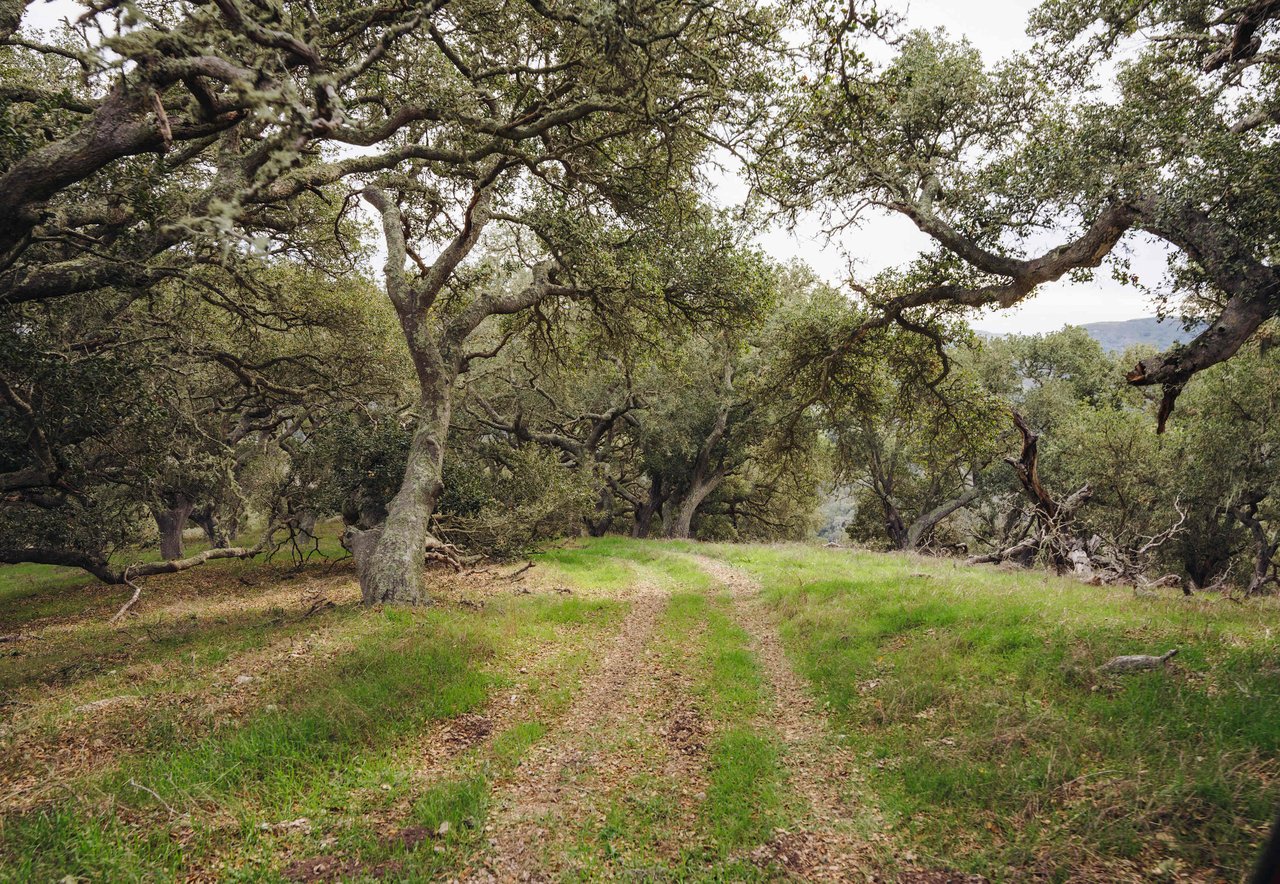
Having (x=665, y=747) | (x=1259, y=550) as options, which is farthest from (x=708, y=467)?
(x=665, y=747)

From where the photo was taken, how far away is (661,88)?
10219 mm

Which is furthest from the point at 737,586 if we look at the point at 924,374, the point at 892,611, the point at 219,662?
the point at 219,662

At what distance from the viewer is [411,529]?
43.3ft

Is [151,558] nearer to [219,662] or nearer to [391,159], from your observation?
[219,662]

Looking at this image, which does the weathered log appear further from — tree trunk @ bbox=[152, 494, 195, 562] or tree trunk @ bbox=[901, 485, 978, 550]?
tree trunk @ bbox=[152, 494, 195, 562]

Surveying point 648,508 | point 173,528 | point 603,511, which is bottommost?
point 648,508

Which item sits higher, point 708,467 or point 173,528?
point 708,467

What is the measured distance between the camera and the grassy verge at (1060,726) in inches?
195

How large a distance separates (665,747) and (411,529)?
8.58 metres

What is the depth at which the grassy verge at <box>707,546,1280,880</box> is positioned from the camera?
16.3 feet

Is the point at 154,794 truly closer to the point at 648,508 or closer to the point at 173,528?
the point at 173,528

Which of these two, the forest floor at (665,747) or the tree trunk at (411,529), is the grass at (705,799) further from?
the tree trunk at (411,529)

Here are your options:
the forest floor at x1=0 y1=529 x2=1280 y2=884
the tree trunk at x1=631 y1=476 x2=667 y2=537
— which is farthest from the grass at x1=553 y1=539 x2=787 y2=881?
the tree trunk at x1=631 y1=476 x2=667 y2=537

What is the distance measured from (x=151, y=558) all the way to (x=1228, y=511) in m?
53.9
